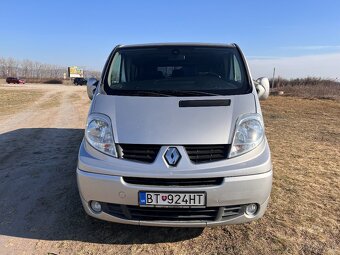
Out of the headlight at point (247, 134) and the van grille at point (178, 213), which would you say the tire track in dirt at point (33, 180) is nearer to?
the van grille at point (178, 213)

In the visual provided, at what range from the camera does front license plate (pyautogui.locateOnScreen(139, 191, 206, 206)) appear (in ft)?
9.65

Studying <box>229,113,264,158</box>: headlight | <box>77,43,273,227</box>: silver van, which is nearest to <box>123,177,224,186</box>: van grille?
<box>77,43,273,227</box>: silver van

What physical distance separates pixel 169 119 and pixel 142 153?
1.38ft

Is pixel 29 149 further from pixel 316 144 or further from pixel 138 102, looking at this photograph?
pixel 316 144

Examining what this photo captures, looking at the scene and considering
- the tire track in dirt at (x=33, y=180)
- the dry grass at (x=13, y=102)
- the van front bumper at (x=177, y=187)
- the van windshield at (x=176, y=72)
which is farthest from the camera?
the dry grass at (x=13, y=102)

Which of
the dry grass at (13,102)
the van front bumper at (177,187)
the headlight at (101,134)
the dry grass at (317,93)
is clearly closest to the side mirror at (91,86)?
the headlight at (101,134)

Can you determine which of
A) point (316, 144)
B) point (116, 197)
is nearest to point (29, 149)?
point (116, 197)

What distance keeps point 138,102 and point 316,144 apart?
5669mm

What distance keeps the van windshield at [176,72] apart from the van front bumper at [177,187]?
0.89m

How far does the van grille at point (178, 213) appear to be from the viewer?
3.02 m

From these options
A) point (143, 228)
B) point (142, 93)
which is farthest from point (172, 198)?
point (142, 93)

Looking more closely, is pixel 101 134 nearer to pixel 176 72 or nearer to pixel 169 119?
pixel 169 119

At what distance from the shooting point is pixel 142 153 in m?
3.04

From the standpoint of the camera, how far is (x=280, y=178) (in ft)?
17.2
